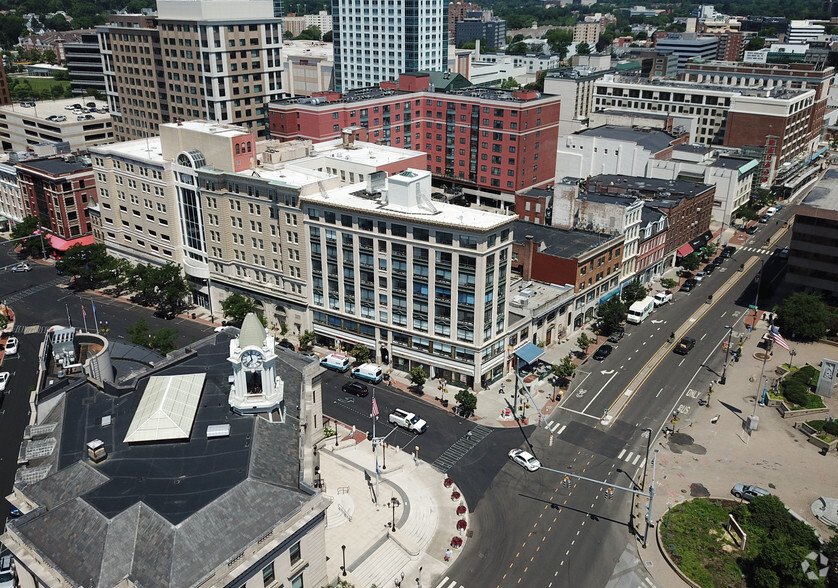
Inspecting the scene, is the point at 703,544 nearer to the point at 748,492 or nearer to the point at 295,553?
the point at 748,492

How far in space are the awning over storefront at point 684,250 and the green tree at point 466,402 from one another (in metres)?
83.2

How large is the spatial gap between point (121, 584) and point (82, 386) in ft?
95.7

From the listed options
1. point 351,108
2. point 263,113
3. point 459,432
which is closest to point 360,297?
point 459,432

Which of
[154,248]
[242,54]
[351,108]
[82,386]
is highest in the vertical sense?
[242,54]

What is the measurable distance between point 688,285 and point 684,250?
13728mm

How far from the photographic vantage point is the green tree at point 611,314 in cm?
12706

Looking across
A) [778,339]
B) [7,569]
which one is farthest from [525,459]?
[7,569]

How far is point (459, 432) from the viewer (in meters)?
100

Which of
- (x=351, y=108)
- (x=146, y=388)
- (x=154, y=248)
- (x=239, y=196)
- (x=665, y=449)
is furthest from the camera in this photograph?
(x=351, y=108)

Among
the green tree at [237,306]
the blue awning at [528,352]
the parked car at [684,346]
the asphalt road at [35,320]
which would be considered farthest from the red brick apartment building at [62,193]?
the parked car at [684,346]

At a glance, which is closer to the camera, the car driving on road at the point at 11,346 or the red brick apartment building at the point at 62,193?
the car driving on road at the point at 11,346

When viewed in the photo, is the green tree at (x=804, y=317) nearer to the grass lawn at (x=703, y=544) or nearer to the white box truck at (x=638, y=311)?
the white box truck at (x=638, y=311)

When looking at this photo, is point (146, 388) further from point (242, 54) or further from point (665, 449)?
point (242, 54)

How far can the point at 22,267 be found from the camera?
161000 mm
